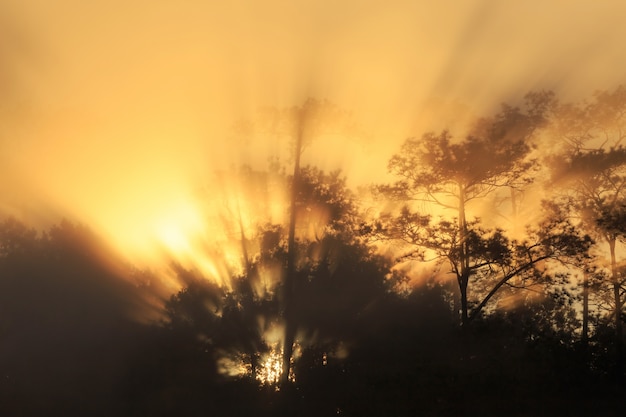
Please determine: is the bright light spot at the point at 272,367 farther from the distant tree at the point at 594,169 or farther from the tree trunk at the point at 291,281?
the distant tree at the point at 594,169

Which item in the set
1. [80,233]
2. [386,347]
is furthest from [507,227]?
[80,233]

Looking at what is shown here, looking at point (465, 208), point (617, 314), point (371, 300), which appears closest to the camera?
point (617, 314)

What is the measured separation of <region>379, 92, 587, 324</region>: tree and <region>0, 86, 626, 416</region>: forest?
0.08m

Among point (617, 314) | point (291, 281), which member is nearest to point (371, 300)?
point (291, 281)

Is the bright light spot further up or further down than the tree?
further down

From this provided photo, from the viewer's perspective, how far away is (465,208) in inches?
1106

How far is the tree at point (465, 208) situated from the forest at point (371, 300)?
0.27 feet

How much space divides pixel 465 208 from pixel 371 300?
314 inches

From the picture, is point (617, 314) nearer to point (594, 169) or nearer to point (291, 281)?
point (594, 169)

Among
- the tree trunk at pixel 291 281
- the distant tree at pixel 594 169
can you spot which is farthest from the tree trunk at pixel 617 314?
the tree trunk at pixel 291 281

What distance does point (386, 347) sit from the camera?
2780 centimetres

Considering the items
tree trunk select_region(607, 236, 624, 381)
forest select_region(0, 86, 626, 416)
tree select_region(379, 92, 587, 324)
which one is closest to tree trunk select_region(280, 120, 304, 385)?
forest select_region(0, 86, 626, 416)

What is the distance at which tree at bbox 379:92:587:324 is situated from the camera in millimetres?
23172

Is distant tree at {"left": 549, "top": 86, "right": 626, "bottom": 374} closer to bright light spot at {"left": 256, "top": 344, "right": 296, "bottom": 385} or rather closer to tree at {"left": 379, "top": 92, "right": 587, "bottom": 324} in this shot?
tree at {"left": 379, "top": 92, "right": 587, "bottom": 324}
